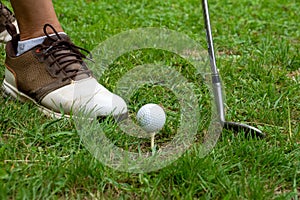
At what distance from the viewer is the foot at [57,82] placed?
1.82 meters

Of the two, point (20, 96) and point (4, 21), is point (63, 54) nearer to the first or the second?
point (20, 96)

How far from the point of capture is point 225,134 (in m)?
1.71

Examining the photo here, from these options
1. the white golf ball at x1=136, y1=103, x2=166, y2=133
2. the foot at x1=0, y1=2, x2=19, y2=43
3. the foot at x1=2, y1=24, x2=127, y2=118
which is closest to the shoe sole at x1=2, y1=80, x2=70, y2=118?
the foot at x1=2, y1=24, x2=127, y2=118

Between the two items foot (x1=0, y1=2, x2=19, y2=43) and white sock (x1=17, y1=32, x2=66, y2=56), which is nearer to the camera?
white sock (x1=17, y1=32, x2=66, y2=56)

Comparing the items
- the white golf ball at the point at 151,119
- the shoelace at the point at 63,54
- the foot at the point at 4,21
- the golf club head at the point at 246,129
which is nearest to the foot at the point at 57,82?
the shoelace at the point at 63,54

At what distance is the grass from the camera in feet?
4.48

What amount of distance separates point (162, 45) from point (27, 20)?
100 centimetres

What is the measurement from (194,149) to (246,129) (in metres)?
0.25

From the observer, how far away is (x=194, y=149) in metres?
1.58

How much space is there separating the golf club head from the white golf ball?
0.26 m

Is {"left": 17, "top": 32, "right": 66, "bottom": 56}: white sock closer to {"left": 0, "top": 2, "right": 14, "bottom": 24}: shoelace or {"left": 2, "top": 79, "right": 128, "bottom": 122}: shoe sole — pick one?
{"left": 2, "top": 79, "right": 128, "bottom": 122}: shoe sole

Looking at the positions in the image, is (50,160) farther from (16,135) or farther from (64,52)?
(64,52)

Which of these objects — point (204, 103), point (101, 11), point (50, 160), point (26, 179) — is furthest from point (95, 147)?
point (101, 11)

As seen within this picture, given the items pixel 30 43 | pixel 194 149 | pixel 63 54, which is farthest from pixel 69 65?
pixel 194 149
